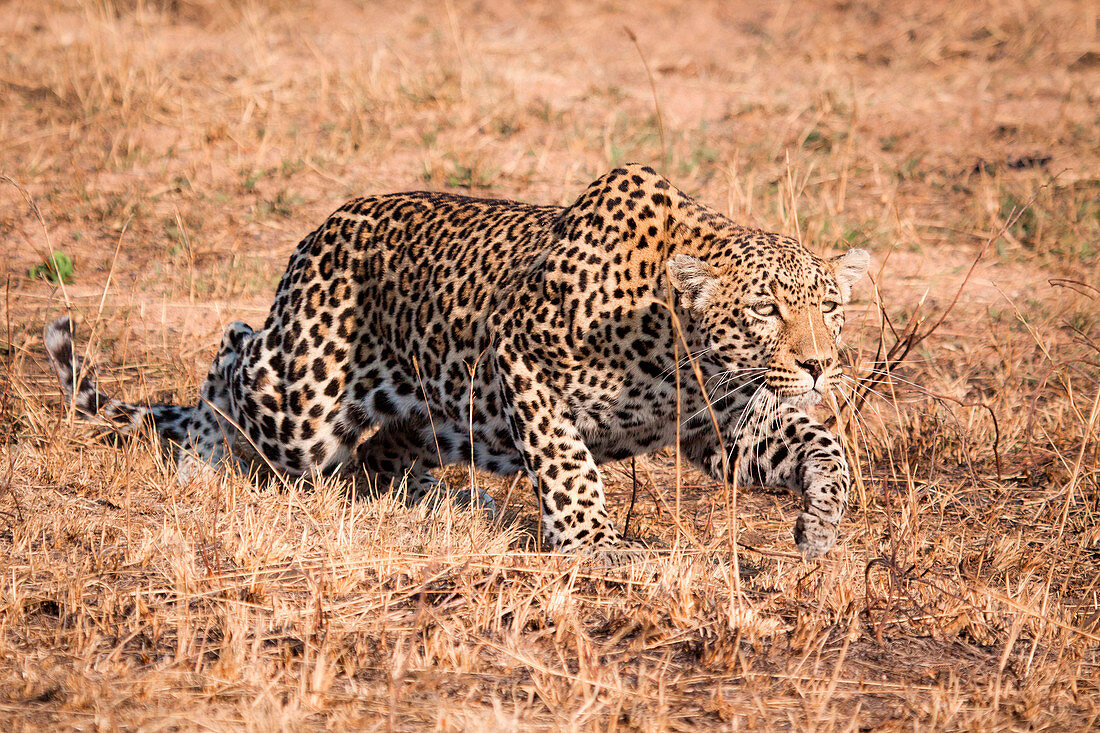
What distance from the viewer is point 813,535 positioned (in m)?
4.54

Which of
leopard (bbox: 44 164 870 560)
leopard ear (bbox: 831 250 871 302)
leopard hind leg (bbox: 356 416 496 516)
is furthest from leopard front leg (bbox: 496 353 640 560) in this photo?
leopard ear (bbox: 831 250 871 302)

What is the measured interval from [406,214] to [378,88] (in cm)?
514

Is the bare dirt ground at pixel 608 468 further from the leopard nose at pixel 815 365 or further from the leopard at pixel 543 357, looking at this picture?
the leopard nose at pixel 815 365

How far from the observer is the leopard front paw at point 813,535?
14.8 ft

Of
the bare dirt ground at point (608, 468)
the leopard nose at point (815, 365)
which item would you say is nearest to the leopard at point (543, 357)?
the leopard nose at point (815, 365)

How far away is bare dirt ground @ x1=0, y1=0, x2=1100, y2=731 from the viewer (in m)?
3.76

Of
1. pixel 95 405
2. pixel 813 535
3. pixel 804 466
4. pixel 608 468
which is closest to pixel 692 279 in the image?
pixel 804 466

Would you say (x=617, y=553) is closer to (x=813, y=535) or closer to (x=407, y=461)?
(x=813, y=535)

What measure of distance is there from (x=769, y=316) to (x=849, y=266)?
0.61 meters

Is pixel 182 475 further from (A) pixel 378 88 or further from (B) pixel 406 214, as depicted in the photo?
(A) pixel 378 88

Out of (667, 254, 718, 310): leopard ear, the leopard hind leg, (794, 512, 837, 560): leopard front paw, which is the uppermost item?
(667, 254, 718, 310): leopard ear

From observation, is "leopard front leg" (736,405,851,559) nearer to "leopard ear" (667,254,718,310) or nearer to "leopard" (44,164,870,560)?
"leopard" (44,164,870,560)

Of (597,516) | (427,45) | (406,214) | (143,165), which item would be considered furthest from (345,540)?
→ (427,45)

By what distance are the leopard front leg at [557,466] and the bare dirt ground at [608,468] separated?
0.27 meters
